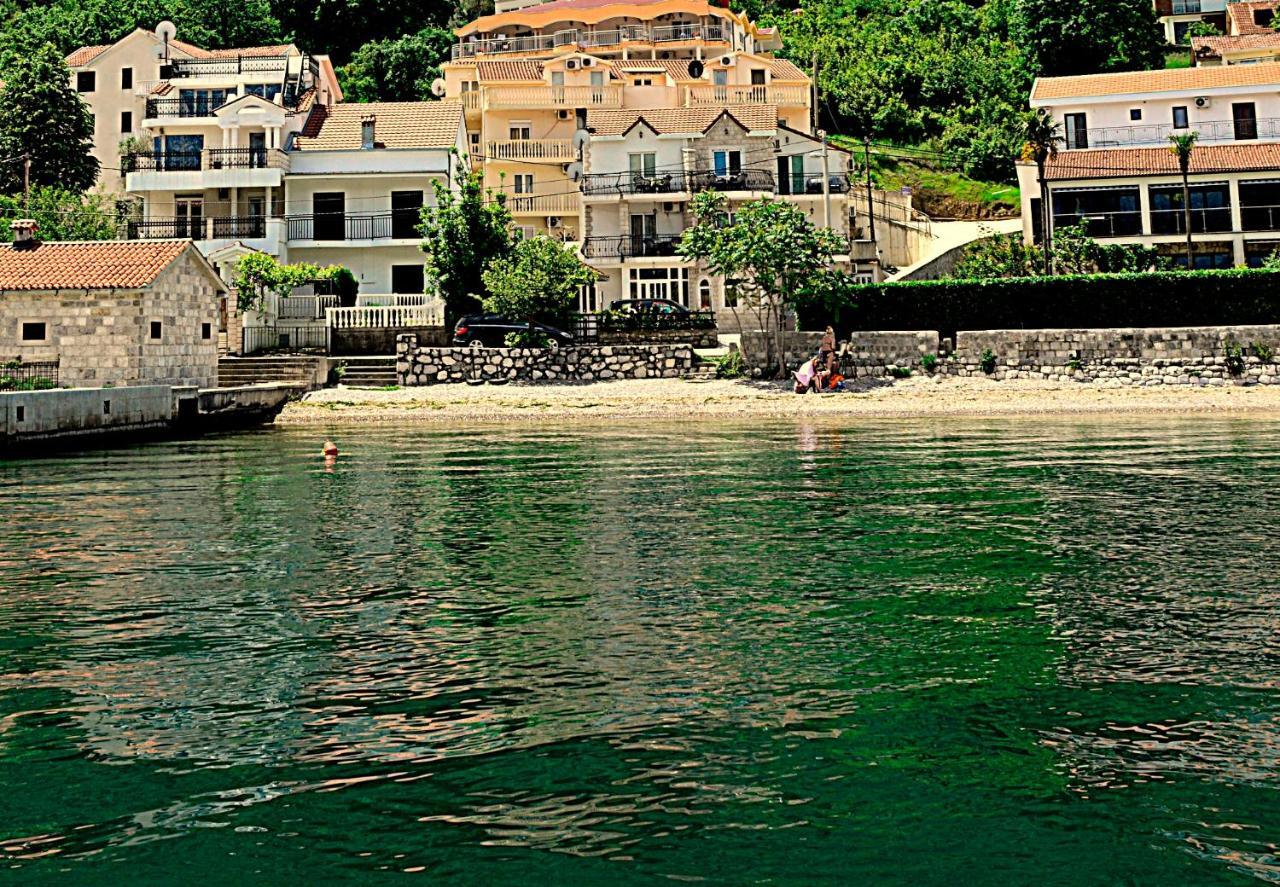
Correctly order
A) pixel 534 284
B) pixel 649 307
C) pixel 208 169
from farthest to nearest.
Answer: pixel 208 169
pixel 649 307
pixel 534 284

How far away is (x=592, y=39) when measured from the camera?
320 feet

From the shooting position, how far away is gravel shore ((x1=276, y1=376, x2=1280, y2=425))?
40.2 metres

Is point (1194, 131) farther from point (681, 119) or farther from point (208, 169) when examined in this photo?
point (208, 169)

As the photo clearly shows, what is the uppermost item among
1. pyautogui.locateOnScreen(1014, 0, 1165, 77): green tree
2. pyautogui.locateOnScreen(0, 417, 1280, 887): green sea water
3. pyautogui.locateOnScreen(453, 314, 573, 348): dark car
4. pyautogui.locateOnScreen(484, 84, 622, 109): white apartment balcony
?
pyautogui.locateOnScreen(1014, 0, 1165, 77): green tree

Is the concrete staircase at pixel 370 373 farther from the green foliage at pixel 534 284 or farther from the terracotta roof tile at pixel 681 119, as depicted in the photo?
the terracotta roof tile at pixel 681 119

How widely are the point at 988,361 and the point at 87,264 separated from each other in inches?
1204

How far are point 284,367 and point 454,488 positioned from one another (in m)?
25.5

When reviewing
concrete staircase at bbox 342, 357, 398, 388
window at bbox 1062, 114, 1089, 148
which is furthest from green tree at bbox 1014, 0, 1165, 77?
concrete staircase at bbox 342, 357, 398, 388

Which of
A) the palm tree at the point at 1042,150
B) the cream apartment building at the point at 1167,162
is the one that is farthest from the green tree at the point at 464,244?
the cream apartment building at the point at 1167,162

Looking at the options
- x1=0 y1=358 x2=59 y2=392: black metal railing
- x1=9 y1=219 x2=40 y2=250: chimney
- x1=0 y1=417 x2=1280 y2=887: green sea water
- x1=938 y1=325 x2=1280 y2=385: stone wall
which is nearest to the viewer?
x1=0 y1=417 x2=1280 y2=887: green sea water

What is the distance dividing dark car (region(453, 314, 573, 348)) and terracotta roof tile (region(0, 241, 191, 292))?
474 inches

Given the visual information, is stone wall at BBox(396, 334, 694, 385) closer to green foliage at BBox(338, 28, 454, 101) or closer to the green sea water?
the green sea water

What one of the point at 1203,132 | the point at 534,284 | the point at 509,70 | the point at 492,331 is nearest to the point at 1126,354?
the point at 534,284

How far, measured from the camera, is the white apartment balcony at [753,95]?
79.8m
